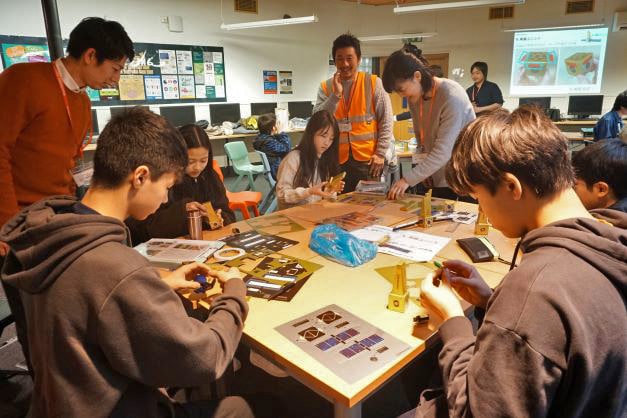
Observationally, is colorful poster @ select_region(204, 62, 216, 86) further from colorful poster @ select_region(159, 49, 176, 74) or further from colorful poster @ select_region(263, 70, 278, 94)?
colorful poster @ select_region(263, 70, 278, 94)

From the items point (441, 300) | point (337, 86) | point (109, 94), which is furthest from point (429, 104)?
point (109, 94)

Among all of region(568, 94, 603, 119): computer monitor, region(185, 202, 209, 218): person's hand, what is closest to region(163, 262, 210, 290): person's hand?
region(185, 202, 209, 218): person's hand

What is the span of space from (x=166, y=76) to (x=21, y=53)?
1.90 metres

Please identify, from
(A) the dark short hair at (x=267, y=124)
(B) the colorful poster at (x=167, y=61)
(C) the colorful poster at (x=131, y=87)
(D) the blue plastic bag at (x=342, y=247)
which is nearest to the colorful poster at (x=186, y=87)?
(B) the colorful poster at (x=167, y=61)

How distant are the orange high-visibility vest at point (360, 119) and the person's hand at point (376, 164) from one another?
0.12 feet

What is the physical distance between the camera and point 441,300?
3.57 feet

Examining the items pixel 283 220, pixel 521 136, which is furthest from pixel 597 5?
pixel 521 136

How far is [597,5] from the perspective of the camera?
7418 millimetres

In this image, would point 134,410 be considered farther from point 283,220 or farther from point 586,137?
point 586,137

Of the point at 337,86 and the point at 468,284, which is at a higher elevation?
the point at 337,86

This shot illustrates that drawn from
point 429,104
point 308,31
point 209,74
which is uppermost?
point 308,31

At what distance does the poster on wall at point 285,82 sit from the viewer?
26.7 feet

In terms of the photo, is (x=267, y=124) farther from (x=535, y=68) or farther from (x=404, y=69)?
(x=535, y=68)

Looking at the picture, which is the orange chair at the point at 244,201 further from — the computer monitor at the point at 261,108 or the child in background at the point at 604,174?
the computer monitor at the point at 261,108
